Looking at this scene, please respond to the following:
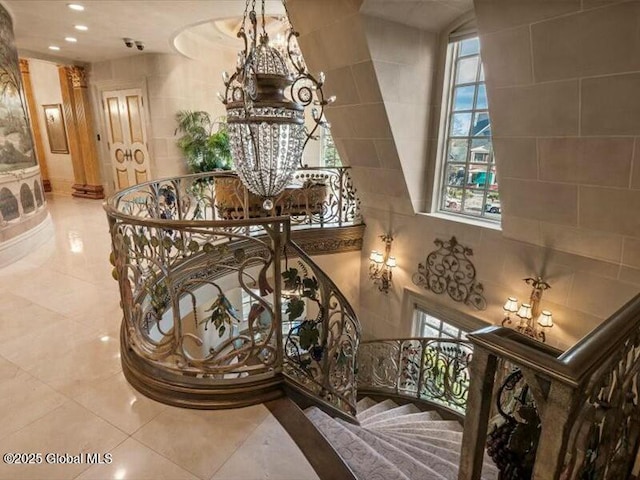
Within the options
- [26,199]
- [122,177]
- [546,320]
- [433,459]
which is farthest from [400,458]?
[122,177]

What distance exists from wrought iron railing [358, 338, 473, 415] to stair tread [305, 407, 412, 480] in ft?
6.08

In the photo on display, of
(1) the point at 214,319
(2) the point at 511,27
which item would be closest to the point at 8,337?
(1) the point at 214,319

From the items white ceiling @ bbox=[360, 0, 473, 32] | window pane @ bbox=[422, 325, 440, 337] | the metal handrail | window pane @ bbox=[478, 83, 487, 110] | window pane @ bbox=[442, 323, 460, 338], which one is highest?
white ceiling @ bbox=[360, 0, 473, 32]

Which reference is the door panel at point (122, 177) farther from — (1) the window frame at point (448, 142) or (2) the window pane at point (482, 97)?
(2) the window pane at point (482, 97)

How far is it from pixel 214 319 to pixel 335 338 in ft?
2.43

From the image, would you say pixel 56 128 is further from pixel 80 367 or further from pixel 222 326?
pixel 222 326

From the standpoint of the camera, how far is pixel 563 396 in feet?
2.61

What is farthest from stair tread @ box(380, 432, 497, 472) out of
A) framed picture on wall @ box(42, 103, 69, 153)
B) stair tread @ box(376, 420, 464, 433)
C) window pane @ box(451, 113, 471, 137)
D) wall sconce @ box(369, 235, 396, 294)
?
framed picture on wall @ box(42, 103, 69, 153)

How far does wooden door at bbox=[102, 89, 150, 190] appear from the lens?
699 centimetres

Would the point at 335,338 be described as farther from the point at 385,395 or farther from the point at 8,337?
the point at 385,395

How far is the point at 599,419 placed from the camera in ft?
3.36

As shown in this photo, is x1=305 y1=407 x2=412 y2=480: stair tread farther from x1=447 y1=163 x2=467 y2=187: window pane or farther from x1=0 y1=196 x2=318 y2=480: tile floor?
x1=447 y1=163 x2=467 y2=187: window pane

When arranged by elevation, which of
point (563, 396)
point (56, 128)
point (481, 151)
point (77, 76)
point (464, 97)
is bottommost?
point (563, 396)

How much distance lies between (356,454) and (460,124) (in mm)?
4102
